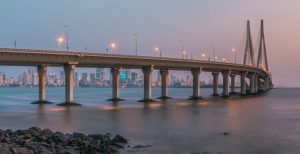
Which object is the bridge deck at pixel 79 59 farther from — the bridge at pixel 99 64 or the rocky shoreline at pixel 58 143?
the rocky shoreline at pixel 58 143

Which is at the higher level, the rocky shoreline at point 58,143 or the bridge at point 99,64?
the bridge at point 99,64

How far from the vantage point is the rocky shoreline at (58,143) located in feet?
91.6

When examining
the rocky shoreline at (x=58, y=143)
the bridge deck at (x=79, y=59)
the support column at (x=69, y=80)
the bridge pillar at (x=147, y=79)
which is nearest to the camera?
the rocky shoreline at (x=58, y=143)

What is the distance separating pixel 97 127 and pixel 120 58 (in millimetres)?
50965

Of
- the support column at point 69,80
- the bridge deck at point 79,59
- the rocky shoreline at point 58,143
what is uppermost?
the bridge deck at point 79,59

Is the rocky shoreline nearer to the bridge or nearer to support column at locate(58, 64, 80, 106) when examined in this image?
the bridge

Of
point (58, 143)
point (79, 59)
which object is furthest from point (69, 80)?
point (58, 143)

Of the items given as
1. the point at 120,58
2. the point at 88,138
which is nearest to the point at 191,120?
the point at 88,138

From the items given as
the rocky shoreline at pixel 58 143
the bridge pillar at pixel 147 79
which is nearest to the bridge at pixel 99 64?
the bridge pillar at pixel 147 79

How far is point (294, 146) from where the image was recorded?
118 feet

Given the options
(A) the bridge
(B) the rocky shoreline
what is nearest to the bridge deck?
(A) the bridge

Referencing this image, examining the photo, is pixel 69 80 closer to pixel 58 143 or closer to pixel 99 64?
pixel 99 64

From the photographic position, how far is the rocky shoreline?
27.9 m

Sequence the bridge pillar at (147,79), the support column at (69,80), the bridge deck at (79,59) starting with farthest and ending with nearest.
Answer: the bridge pillar at (147,79) < the support column at (69,80) < the bridge deck at (79,59)
